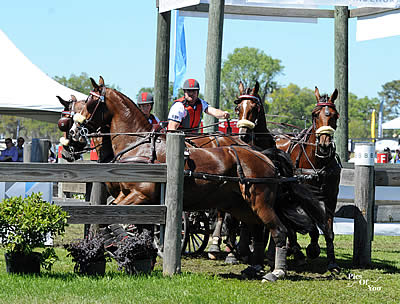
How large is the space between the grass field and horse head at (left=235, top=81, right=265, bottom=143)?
6.20 feet

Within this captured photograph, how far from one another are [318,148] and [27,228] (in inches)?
173

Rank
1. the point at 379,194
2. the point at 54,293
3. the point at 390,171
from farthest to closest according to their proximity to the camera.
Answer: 1. the point at 379,194
2. the point at 390,171
3. the point at 54,293

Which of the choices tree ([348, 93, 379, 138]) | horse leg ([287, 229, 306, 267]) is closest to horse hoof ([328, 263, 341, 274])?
horse leg ([287, 229, 306, 267])

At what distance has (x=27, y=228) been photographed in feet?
19.6

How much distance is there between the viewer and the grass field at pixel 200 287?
557cm

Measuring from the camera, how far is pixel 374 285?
7.30m

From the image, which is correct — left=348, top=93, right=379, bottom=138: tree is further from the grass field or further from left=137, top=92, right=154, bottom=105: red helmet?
the grass field

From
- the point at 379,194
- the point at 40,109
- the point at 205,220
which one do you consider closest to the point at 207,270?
the point at 205,220

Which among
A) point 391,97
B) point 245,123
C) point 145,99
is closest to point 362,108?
point 391,97

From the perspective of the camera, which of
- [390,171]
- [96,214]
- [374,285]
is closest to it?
[96,214]

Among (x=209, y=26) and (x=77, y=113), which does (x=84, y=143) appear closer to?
(x=77, y=113)

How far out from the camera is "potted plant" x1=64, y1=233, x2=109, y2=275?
652 centimetres

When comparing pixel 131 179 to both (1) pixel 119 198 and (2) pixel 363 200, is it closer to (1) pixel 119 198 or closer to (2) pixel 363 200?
(1) pixel 119 198

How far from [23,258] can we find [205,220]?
425 cm
